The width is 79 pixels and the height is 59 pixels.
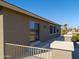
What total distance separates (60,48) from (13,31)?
5.20 metres

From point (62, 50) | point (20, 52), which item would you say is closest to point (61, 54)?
point (62, 50)

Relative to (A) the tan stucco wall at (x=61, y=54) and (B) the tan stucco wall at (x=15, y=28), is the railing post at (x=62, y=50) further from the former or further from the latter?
(B) the tan stucco wall at (x=15, y=28)

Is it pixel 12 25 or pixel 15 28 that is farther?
pixel 15 28

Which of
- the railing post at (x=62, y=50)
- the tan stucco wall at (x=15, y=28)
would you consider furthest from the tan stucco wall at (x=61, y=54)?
the tan stucco wall at (x=15, y=28)

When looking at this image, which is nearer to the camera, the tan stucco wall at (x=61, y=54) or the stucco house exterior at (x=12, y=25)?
the tan stucco wall at (x=61, y=54)

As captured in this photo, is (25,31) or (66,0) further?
(66,0)

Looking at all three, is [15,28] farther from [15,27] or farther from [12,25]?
[12,25]

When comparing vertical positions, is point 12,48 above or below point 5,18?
below

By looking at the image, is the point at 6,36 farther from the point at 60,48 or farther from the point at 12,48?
the point at 60,48

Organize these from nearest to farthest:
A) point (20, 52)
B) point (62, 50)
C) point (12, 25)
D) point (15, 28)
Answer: point (62, 50), point (12, 25), point (20, 52), point (15, 28)

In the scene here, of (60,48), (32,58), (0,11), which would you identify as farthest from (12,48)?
(60,48)

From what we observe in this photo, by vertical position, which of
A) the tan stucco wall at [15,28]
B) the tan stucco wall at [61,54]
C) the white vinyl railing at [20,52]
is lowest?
the white vinyl railing at [20,52]

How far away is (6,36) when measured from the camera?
24.6 ft

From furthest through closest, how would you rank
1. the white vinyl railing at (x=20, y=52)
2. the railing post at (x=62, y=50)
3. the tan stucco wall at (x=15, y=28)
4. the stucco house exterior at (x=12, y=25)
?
the tan stucco wall at (x=15, y=28) < the stucco house exterior at (x=12, y=25) < the white vinyl railing at (x=20, y=52) < the railing post at (x=62, y=50)
